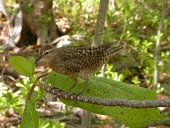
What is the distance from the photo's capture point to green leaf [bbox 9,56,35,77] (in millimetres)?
1738

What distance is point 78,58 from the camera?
8.93 ft

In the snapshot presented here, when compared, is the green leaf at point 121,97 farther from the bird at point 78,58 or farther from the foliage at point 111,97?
the bird at point 78,58

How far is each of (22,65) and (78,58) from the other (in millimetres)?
983

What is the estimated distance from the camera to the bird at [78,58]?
2.61m

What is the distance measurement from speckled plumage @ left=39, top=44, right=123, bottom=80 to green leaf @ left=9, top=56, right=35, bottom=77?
2.34 ft

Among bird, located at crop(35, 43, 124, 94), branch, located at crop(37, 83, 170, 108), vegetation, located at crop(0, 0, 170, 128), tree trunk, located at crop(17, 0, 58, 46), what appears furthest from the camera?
tree trunk, located at crop(17, 0, 58, 46)

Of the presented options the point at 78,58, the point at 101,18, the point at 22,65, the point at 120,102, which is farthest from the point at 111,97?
the point at 101,18

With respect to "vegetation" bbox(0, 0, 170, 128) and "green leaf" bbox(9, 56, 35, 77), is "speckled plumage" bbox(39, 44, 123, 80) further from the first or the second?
"green leaf" bbox(9, 56, 35, 77)

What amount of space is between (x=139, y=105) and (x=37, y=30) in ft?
24.6

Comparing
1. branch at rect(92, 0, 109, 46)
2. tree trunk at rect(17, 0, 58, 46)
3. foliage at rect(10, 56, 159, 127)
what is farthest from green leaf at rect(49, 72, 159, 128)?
tree trunk at rect(17, 0, 58, 46)

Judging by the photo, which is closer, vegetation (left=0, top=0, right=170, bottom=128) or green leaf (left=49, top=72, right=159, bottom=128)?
green leaf (left=49, top=72, right=159, bottom=128)

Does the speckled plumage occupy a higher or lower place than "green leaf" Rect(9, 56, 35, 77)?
higher

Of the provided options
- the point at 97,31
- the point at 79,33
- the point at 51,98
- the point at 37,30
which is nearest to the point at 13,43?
the point at 37,30

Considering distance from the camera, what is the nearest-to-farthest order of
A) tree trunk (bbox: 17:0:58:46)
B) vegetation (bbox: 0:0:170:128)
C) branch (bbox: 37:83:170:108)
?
branch (bbox: 37:83:170:108) → vegetation (bbox: 0:0:170:128) → tree trunk (bbox: 17:0:58:46)
